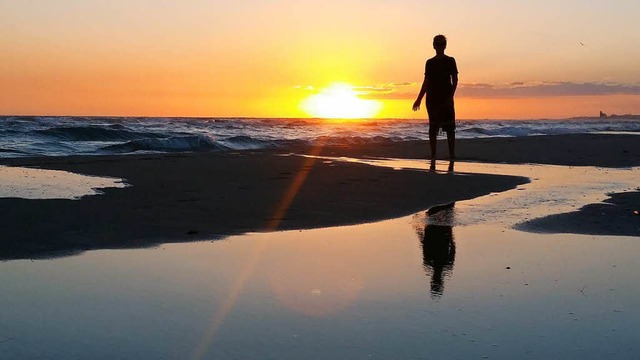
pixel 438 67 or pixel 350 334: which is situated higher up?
pixel 438 67

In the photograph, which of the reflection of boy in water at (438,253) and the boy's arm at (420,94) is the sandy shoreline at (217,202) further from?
the boy's arm at (420,94)

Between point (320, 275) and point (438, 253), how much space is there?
0.92 m

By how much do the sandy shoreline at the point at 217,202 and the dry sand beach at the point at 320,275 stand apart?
0.03 m

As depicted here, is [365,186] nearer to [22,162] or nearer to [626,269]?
[626,269]

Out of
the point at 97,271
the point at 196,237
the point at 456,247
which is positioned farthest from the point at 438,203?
the point at 97,271

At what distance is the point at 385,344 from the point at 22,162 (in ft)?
34.9

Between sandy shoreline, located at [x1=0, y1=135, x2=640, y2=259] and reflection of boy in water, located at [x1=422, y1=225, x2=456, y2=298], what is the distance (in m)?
0.76

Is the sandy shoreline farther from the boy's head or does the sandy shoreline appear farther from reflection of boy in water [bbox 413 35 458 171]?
the boy's head

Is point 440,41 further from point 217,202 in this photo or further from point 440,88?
point 217,202

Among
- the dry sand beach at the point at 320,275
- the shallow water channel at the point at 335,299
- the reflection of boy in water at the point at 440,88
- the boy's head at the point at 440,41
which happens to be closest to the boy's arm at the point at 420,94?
the reflection of boy in water at the point at 440,88

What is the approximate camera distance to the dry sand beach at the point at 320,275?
227 centimetres

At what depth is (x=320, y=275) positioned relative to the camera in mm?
3256

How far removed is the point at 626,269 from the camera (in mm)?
3439

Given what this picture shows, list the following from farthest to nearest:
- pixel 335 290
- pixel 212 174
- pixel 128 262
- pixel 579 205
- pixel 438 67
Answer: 1. pixel 438 67
2. pixel 212 174
3. pixel 579 205
4. pixel 128 262
5. pixel 335 290
